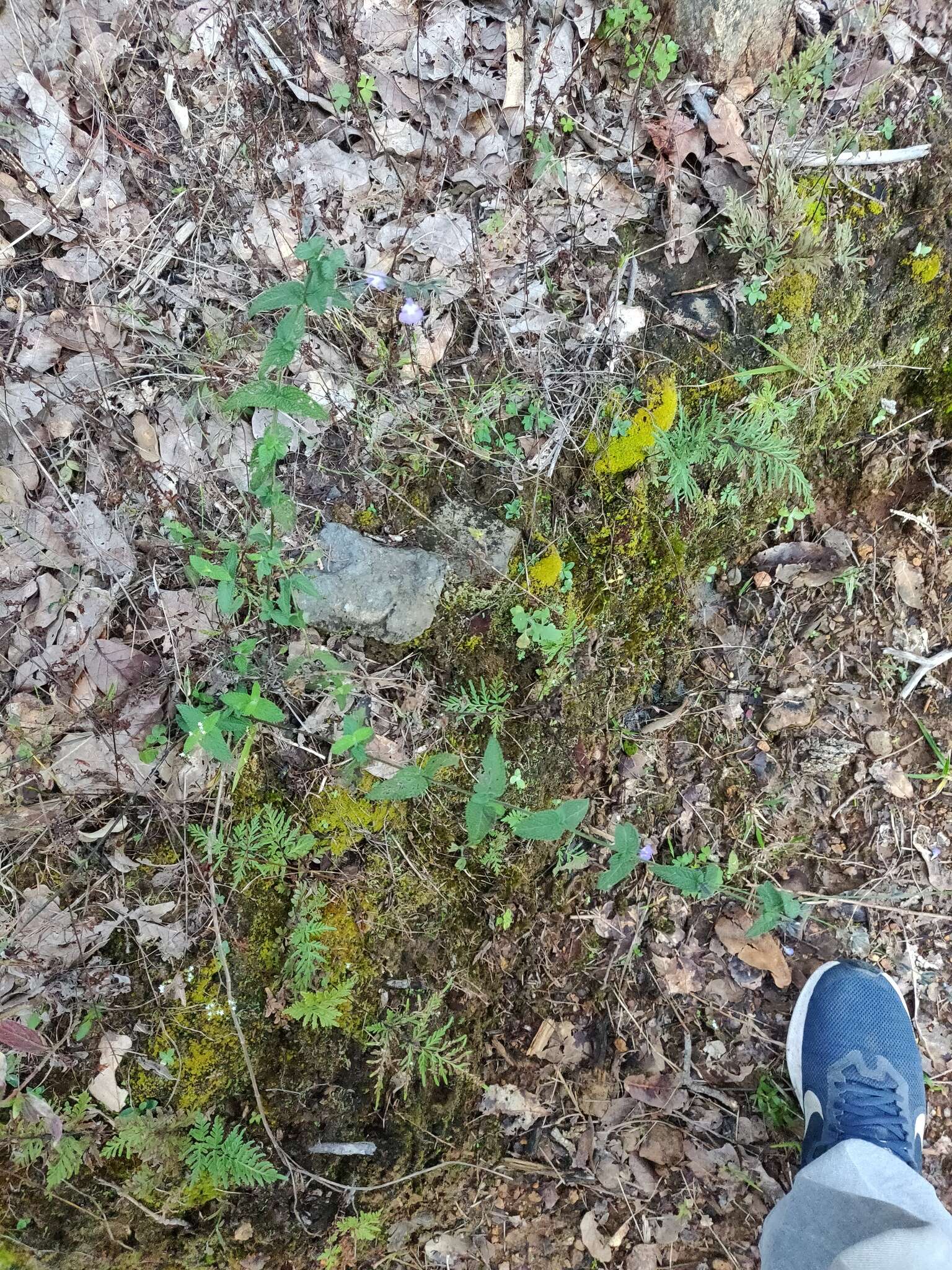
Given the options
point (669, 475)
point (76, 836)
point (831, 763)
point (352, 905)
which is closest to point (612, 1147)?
point (352, 905)

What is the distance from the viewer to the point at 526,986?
2.80 metres

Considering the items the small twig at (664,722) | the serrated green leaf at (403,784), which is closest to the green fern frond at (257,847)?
the serrated green leaf at (403,784)

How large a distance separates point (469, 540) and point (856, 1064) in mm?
2471

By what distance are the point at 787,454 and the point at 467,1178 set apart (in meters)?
2.94

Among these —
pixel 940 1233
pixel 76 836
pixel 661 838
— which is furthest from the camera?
pixel 661 838

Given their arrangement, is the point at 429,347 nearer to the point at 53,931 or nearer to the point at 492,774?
the point at 492,774

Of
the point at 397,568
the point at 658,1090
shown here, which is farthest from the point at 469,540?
the point at 658,1090

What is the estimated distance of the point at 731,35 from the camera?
2672 millimetres

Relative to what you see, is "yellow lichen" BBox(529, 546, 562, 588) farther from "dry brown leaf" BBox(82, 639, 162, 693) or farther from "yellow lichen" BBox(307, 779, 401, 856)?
"dry brown leaf" BBox(82, 639, 162, 693)

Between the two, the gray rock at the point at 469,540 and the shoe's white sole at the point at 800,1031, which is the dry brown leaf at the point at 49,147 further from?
the shoe's white sole at the point at 800,1031

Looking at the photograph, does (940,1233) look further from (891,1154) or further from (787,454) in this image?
(787,454)

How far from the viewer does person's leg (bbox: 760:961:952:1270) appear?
2.37m

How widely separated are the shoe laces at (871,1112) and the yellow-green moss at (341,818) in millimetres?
2018

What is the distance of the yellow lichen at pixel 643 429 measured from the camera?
274cm
